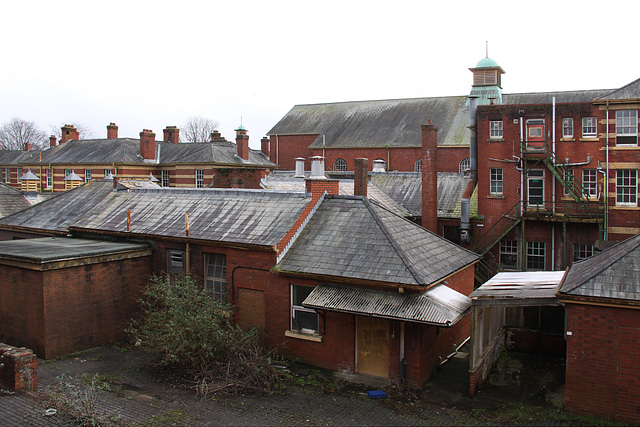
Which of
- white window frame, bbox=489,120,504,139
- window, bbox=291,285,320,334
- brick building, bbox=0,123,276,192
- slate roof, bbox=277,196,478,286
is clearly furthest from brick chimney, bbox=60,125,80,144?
window, bbox=291,285,320,334

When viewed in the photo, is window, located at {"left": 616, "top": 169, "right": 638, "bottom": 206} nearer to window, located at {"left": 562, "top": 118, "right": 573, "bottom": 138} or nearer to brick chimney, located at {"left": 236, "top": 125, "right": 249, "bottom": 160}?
window, located at {"left": 562, "top": 118, "right": 573, "bottom": 138}

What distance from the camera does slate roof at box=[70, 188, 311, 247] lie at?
16.1 metres

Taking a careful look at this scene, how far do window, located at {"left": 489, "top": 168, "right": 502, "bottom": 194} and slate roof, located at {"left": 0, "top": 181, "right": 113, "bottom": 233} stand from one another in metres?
18.4

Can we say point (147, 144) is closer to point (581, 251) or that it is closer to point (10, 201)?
point (10, 201)

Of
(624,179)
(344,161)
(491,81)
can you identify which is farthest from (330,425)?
(344,161)

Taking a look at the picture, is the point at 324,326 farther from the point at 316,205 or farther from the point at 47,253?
the point at 47,253

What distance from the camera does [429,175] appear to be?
25.4m

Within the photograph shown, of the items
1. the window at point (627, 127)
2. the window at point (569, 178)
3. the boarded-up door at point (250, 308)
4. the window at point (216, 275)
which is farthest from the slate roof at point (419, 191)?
the boarded-up door at point (250, 308)

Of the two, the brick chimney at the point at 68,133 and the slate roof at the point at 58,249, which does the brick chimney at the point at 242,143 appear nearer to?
the brick chimney at the point at 68,133

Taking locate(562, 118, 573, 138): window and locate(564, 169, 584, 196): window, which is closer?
locate(564, 169, 584, 196): window

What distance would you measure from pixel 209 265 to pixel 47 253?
15.2 feet

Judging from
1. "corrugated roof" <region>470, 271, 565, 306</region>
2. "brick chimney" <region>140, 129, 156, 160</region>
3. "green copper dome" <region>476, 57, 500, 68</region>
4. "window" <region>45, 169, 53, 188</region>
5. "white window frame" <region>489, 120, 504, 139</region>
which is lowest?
"corrugated roof" <region>470, 271, 565, 306</region>

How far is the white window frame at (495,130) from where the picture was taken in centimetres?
2727

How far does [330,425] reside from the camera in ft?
35.1
